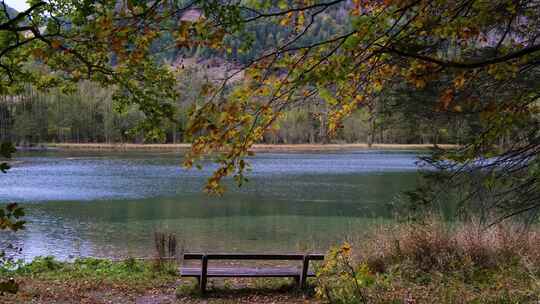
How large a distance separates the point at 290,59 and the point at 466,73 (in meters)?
2.06

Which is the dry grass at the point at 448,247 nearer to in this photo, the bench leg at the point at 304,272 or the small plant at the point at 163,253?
the bench leg at the point at 304,272

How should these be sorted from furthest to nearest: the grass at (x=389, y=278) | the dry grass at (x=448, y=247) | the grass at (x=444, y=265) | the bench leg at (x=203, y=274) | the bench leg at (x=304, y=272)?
the dry grass at (x=448, y=247) → the bench leg at (x=304, y=272) → the bench leg at (x=203, y=274) → the grass at (x=389, y=278) → the grass at (x=444, y=265)

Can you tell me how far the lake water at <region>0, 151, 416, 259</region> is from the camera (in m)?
14.4

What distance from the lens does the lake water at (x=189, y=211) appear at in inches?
565

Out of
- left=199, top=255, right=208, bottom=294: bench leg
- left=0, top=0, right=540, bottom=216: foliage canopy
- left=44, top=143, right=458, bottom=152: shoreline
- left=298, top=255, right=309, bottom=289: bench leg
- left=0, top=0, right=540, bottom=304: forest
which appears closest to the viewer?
left=0, top=0, right=540, bottom=216: foliage canopy

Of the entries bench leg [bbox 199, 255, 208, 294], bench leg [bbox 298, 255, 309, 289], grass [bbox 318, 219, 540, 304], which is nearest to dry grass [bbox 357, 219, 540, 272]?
grass [bbox 318, 219, 540, 304]

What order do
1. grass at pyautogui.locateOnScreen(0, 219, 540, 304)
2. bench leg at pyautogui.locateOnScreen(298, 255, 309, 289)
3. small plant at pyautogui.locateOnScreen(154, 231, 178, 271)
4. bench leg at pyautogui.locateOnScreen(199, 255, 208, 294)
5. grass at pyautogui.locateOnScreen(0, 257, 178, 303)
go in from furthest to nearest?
small plant at pyautogui.locateOnScreen(154, 231, 178, 271)
bench leg at pyautogui.locateOnScreen(298, 255, 309, 289)
grass at pyautogui.locateOnScreen(0, 257, 178, 303)
bench leg at pyautogui.locateOnScreen(199, 255, 208, 294)
grass at pyautogui.locateOnScreen(0, 219, 540, 304)

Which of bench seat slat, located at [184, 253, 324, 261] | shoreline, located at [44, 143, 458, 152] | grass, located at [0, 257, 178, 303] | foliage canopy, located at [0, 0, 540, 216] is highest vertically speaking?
foliage canopy, located at [0, 0, 540, 216]

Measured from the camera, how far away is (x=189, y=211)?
20.5 meters

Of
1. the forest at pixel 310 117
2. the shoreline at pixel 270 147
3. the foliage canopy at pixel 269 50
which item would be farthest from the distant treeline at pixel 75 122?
the foliage canopy at pixel 269 50

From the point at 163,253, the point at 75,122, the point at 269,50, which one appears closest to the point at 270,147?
the point at 75,122

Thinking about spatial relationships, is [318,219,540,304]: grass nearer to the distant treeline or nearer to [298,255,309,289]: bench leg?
[298,255,309,289]: bench leg

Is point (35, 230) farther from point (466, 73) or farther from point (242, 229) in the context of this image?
point (466, 73)

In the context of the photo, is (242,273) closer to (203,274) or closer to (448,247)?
(203,274)
